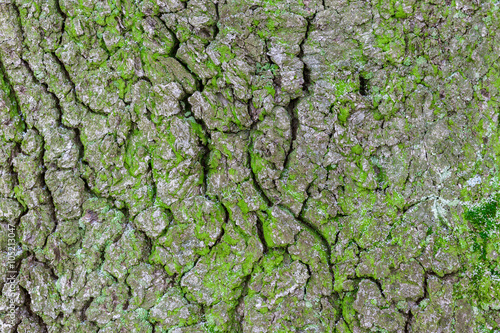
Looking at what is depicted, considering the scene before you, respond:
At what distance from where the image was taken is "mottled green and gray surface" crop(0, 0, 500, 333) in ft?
5.96

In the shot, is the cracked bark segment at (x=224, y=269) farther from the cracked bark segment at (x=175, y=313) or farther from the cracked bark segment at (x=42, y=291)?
the cracked bark segment at (x=42, y=291)

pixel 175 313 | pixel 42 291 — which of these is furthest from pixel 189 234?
pixel 42 291

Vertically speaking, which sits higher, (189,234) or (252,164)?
(252,164)

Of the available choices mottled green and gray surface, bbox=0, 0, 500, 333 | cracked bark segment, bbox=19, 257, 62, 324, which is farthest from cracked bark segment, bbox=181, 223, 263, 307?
cracked bark segment, bbox=19, 257, 62, 324

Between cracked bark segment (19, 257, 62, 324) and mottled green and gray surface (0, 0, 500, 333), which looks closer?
mottled green and gray surface (0, 0, 500, 333)

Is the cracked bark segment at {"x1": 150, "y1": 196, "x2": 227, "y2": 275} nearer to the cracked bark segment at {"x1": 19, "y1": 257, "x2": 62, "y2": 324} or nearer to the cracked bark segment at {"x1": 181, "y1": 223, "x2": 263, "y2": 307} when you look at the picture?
the cracked bark segment at {"x1": 181, "y1": 223, "x2": 263, "y2": 307}

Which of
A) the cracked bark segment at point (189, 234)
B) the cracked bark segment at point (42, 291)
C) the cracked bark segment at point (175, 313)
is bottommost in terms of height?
the cracked bark segment at point (175, 313)

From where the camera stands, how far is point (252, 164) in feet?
6.49

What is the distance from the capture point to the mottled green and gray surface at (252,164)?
5.96 ft

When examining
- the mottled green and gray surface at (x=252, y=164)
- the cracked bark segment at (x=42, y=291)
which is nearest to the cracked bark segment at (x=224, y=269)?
the mottled green and gray surface at (x=252, y=164)

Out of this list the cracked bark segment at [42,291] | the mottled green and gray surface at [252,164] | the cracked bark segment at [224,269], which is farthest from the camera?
the cracked bark segment at [42,291]

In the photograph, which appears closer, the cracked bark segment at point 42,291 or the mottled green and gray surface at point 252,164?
the mottled green and gray surface at point 252,164

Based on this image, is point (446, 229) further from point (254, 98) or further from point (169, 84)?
point (169, 84)

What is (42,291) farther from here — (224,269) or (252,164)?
(252,164)
